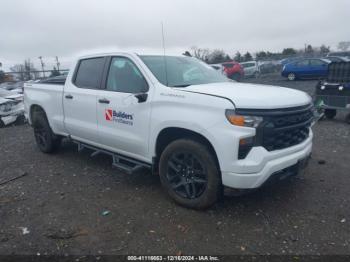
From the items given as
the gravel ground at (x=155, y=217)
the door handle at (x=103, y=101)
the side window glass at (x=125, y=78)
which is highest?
the side window glass at (x=125, y=78)

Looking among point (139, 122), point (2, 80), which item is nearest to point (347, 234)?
point (139, 122)

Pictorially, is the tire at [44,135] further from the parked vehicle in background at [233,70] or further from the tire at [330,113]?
the parked vehicle in background at [233,70]

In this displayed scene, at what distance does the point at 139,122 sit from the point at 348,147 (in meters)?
4.42

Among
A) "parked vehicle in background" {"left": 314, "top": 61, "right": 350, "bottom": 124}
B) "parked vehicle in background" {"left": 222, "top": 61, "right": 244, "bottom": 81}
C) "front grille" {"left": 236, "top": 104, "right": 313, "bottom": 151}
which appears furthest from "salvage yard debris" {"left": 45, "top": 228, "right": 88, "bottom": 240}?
"parked vehicle in background" {"left": 222, "top": 61, "right": 244, "bottom": 81}

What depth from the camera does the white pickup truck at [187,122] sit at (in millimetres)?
3293

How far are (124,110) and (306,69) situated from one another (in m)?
20.1

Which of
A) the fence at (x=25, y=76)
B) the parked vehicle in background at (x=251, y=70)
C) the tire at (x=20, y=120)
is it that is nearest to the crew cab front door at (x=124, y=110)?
the tire at (x=20, y=120)

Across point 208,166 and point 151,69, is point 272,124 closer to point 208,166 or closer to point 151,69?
point 208,166

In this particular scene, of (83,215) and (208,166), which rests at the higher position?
(208,166)

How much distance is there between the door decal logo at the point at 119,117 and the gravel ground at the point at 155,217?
1.00 m

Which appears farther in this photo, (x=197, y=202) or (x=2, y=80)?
(x=2, y=80)

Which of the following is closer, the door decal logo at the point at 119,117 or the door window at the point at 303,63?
the door decal logo at the point at 119,117

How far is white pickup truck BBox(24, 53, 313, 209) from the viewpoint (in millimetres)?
3293

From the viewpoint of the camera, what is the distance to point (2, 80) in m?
26.0
